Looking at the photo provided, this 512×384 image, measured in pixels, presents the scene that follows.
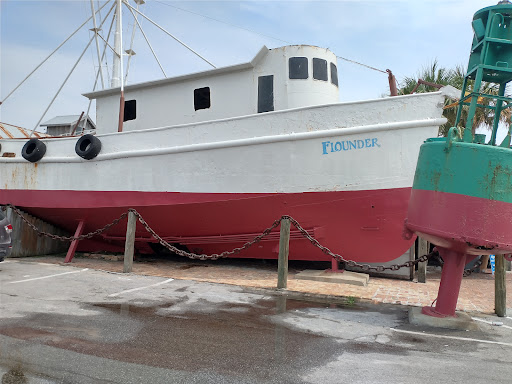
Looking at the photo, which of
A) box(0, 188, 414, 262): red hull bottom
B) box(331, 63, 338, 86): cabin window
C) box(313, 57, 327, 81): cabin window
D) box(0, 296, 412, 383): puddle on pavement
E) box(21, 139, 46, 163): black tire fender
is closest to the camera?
box(0, 296, 412, 383): puddle on pavement

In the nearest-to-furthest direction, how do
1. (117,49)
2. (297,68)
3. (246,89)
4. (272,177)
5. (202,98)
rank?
(272,177), (297,68), (246,89), (202,98), (117,49)

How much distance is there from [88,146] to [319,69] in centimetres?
532

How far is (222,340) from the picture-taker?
12.4 feet

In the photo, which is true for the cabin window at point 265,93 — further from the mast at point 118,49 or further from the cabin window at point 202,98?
the mast at point 118,49

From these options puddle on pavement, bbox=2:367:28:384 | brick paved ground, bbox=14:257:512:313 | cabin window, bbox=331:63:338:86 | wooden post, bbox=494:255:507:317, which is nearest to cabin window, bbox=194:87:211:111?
cabin window, bbox=331:63:338:86

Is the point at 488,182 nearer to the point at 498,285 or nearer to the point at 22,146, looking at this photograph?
the point at 498,285

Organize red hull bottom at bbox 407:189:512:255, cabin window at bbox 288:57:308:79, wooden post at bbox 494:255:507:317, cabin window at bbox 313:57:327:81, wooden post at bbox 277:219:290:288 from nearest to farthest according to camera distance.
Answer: red hull bottom at bbox 407:189:512:255
wooden post at bbox 494:255:507:317
wooden post at bbox 277:219:290:288
cabin window at bbox 288:57:308:79
cabin window at bbox 313:57:327:81

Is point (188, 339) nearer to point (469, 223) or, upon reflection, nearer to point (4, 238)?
point (469, 223)

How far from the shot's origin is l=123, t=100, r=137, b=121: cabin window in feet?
32.6

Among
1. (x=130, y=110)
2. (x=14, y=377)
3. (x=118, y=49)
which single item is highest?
(x=118, y=49)

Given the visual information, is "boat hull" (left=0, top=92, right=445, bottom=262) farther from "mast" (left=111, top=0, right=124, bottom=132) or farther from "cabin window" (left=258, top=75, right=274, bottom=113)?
"mast" (left=111, top=0, right=124, bottom=132)

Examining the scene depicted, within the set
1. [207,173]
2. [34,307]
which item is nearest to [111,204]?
[207,173]

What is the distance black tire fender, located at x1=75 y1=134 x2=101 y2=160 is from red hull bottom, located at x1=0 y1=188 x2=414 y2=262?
85 centimetres

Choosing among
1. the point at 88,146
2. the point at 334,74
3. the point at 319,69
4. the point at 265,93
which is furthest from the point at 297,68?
the point at 88,146
